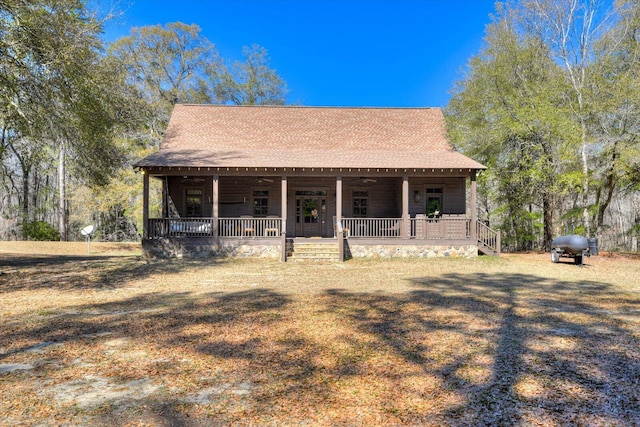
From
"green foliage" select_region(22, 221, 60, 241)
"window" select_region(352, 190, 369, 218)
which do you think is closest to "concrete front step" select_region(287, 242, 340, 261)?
"window" select_region(352, 190, 369, 218)

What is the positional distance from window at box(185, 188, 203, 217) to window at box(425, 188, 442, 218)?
32.1 ft

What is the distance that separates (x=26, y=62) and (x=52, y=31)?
104 centimetres

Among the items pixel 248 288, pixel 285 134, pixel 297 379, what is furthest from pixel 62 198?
pixel 297 379

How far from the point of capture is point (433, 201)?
1648 centimetres

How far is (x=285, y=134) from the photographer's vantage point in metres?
17.7

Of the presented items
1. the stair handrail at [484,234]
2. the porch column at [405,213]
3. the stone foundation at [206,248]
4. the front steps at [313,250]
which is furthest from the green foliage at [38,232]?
the stair handrail at [484,234]

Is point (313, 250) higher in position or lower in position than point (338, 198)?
lower

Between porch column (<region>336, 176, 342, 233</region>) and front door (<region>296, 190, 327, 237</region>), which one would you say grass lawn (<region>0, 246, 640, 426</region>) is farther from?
front door (<region>296, 190, 327, 237</region>)

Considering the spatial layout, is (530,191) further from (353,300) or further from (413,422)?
(413,422)

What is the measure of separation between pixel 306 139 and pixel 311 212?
11.2 ft

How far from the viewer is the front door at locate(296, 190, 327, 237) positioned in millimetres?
16812

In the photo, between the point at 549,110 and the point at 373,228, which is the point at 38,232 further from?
the point at 549,110

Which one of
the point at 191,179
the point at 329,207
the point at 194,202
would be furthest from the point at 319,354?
the point at 194,202

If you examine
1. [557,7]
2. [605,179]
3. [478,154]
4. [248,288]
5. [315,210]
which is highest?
[557,7]
